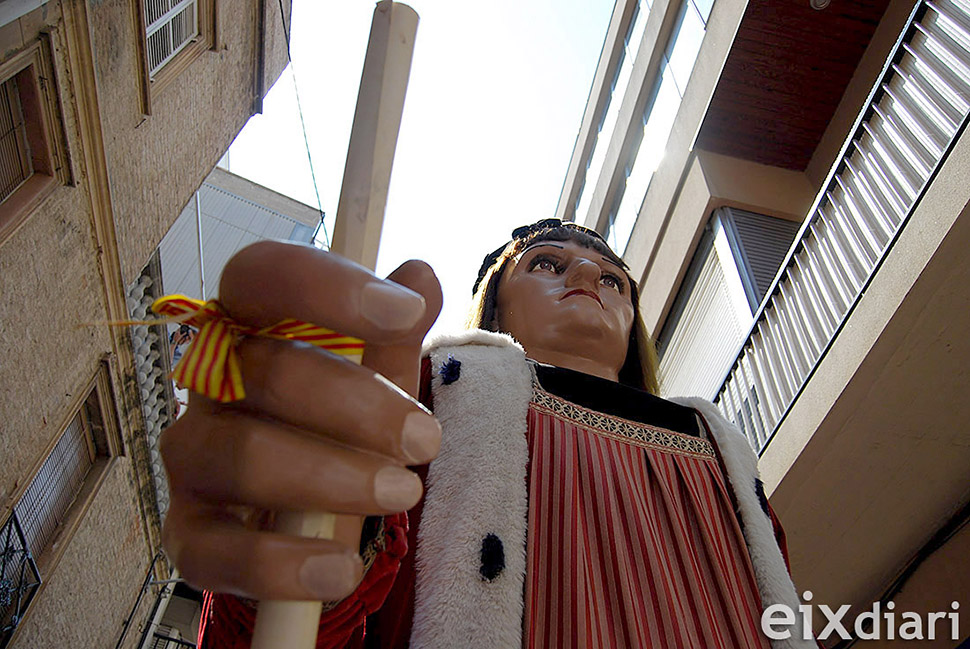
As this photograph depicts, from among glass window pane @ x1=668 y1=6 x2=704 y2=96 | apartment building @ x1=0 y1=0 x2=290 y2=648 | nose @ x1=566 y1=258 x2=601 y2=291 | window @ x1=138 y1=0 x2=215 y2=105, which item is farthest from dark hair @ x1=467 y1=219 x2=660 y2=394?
glass window pane @ x1=668 y1=6 x2=704 y2=96

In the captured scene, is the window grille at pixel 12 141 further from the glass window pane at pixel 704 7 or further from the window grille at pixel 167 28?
the glass window pane at pixel 704 7

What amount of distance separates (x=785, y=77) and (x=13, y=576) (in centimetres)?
945

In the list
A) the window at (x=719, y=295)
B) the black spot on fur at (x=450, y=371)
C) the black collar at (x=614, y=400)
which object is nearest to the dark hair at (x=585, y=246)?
the black collar at (x=614, y=400)

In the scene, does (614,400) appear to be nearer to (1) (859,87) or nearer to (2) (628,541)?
(2) (628,541)

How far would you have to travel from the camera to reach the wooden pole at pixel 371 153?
0.98m

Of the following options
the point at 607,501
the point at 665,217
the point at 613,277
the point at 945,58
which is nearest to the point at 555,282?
the point at 613,277

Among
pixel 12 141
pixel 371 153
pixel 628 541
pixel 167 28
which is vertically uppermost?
pixel 371 153

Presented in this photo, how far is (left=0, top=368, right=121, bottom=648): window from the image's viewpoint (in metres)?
6.21

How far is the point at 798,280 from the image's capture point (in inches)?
214

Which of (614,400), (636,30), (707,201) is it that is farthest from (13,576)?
(636,30)

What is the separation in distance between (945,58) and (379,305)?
490cm

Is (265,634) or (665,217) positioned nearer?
(265,634)

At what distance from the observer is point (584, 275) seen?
2.93 metres

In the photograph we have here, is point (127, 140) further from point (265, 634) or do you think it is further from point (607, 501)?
point (265, 634)
